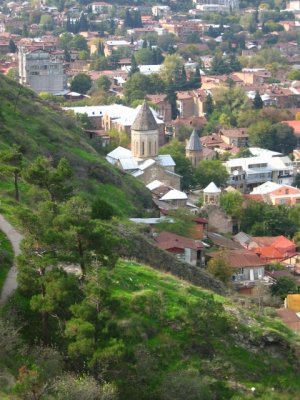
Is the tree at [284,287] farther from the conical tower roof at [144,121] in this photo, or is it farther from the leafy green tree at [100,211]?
the conical tower roof at [144,121]

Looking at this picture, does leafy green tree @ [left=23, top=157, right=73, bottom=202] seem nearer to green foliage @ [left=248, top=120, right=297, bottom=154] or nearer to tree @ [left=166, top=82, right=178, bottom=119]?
green foliage @ [left=248, top=120, right=297, bottom=154]

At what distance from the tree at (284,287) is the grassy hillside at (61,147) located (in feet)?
13.8

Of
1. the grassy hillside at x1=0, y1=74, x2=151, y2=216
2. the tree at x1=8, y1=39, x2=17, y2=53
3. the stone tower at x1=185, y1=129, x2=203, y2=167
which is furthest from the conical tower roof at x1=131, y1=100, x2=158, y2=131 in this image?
the tree at x1=8, y1=39, x2=17, y2=53

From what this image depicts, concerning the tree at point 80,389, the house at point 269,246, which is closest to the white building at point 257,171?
the house at point 269,246

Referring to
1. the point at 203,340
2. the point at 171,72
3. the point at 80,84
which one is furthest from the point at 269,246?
the point at 171,72

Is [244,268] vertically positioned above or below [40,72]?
above

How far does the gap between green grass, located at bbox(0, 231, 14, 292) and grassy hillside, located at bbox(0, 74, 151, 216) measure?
8.43 metres

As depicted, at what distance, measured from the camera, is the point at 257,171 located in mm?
45469

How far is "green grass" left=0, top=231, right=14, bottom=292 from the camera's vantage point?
13955 mm

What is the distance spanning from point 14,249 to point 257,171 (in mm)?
31466

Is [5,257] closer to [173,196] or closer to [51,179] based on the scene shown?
[51,179]

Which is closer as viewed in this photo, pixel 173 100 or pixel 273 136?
pixel 273 136

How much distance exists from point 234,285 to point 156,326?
1072 centimetres

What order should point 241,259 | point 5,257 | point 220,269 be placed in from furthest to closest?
point 241,259, point 220,269, point 5,257
